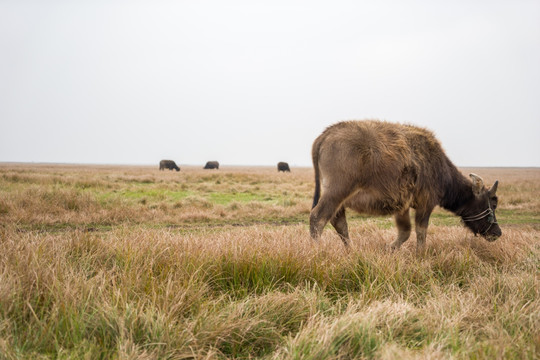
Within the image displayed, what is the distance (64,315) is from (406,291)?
318cm

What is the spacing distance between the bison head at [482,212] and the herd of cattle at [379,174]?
0.17 feet

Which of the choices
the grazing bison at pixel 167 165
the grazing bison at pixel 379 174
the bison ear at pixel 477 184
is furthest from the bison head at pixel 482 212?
the grazing bison at pixel 167 165

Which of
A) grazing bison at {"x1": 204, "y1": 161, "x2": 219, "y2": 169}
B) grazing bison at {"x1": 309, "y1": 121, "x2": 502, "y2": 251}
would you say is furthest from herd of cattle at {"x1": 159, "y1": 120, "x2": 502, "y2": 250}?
grazing bison at {"x1": 204, "y1": 161, "x2": 219, "y2": 169}

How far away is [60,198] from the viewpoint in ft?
35.7

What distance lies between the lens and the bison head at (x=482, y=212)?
21.1 ft

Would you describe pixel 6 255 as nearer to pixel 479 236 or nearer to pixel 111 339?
pixel 111 339

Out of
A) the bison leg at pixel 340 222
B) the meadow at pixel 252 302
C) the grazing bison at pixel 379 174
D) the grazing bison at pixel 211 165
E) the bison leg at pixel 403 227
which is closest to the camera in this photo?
the meadow at pixel 252 302

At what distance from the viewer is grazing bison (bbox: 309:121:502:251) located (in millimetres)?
5296

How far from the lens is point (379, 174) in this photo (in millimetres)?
5328

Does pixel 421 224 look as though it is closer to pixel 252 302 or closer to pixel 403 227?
pixel 403 227

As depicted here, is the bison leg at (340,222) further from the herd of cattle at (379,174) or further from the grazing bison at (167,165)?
the grazing bison at (167,165)

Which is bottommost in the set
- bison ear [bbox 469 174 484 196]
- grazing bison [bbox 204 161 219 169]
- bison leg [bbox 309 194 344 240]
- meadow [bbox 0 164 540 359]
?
meadow [bbox 0 164 540 359]

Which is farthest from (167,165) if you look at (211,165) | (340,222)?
(340,222)

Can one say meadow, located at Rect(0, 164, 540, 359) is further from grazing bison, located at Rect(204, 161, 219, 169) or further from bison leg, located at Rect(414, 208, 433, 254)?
grazing bison, located at Rect(204, 161, 219, 169)
